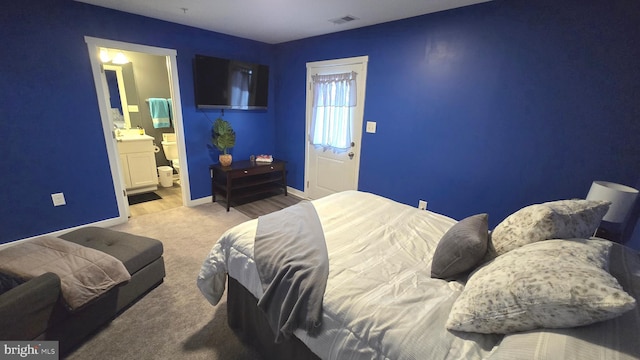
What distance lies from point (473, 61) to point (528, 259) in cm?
212

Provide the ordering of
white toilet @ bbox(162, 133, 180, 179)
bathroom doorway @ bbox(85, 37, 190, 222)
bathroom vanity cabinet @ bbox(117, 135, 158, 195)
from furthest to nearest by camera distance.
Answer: white toilet @ bbox(162, 133, 180, 179) → bathroom vanity cabinet @ bbox(117, 135, 158, 195) → bathroom doorway @ bbox(85, 37, 190, 222)

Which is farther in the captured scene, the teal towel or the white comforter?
the teal towel

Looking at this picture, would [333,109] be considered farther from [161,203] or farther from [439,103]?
[161,203]

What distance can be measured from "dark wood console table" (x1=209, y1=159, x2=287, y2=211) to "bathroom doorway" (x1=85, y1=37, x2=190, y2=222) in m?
0.45

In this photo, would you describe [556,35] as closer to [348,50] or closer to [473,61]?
[473,61]

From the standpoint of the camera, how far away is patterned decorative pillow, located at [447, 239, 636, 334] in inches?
28.1

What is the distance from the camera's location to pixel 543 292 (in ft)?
2.56

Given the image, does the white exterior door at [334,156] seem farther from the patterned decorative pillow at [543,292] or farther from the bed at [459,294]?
the patterned decorative pillow at [543,292]

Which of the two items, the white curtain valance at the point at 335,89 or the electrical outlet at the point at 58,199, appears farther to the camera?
the white curtain valance at the point at 335,89

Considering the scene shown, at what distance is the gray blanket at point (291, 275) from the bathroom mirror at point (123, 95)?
4289mm

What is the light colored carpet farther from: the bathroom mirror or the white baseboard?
the bathroom mirror

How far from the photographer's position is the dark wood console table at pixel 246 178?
3.61 meters

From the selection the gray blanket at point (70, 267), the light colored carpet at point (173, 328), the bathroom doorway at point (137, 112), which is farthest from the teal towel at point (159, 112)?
the gray blanket at point (70, 267)

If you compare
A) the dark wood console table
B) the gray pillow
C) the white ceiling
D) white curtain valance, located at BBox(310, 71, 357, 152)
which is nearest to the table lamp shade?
the gray pillow
